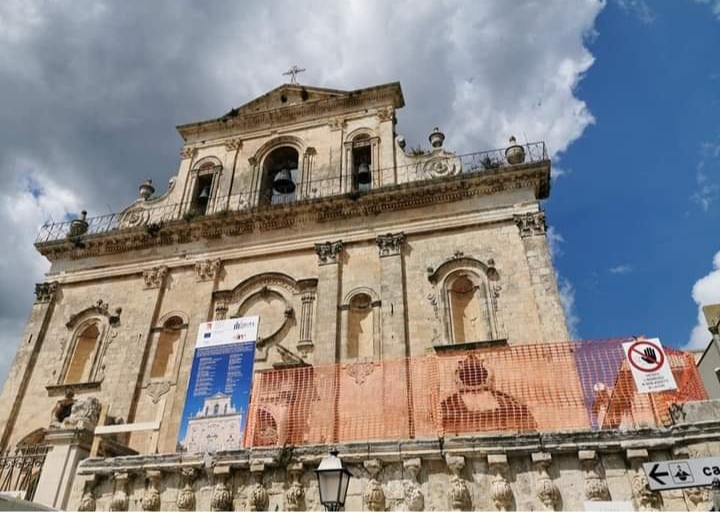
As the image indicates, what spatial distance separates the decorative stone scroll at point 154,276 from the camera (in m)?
19.2

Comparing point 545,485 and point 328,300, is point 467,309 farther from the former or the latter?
point 545,485

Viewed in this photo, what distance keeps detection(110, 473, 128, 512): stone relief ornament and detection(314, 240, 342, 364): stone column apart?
7102 mm

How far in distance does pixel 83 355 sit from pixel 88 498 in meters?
11.3

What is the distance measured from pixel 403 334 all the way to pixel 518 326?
341 centimetres

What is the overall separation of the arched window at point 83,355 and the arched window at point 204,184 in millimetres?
6269

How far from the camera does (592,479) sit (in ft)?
24.6

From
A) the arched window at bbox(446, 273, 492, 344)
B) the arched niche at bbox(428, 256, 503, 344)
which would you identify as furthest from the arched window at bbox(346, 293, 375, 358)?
the arched window at bbox(446, 273, 492, 344)

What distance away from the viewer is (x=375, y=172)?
64.0 ft

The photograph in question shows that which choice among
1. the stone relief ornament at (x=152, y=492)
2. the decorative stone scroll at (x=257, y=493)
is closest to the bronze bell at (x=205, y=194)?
the stone relief ornament at (x=152, y=492)

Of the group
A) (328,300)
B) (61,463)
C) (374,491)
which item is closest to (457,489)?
(374,491)

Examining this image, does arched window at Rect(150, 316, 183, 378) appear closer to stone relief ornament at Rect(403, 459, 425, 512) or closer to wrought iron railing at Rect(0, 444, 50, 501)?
wrought iron railing at Rect(0, 444, 50, 501)

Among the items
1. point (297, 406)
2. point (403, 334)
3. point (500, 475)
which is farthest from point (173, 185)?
point (500, 475)

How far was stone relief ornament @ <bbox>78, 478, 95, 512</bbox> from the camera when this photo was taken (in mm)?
9102

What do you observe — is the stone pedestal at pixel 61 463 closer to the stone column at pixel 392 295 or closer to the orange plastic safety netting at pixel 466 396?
the orange plastic safety netting at pixel 466 396
